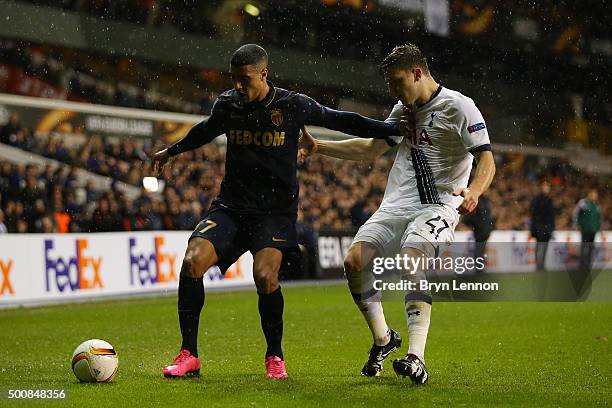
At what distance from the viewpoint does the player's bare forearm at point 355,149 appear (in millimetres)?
6648

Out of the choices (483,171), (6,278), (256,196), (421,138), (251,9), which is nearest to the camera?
(483,171)

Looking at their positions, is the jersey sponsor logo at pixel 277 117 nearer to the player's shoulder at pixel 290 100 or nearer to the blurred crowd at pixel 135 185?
the player's shoulder at pixel 290 100

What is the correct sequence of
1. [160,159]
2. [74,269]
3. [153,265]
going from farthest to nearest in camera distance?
[153,265]
[74,269]
[160,159]

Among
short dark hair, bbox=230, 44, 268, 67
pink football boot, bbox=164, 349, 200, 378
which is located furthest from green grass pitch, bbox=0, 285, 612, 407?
short dark hair, bbox=230, 44, 268, 67

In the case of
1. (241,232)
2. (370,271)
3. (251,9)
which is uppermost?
(251,9)

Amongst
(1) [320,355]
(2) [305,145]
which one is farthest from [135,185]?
(2) [305,145]

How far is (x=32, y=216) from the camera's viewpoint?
14648 millimetres

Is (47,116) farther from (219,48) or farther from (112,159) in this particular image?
(219,48)

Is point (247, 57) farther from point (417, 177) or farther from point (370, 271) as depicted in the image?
point (370, 271)

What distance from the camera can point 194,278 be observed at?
5906 mm

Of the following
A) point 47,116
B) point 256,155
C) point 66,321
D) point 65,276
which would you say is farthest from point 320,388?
point 47,116

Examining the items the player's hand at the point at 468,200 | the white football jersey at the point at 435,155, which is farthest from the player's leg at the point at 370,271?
the player's hand at the point at 468,200

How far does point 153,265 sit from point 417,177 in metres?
9.27

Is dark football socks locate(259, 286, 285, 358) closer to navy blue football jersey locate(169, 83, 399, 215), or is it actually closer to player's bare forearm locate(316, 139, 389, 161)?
navy blue football jersey locate(169, 83, 399, 215)
